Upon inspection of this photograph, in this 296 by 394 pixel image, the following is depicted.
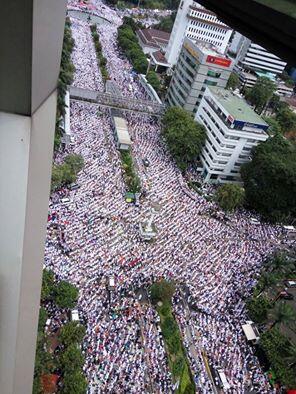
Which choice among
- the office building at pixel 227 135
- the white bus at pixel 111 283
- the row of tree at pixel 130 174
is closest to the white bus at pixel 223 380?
the white bus at pixel 111 283

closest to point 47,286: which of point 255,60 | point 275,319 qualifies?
point 275,319

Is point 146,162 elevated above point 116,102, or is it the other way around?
point 116,102

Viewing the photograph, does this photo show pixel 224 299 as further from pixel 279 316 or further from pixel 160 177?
pixel 160 177

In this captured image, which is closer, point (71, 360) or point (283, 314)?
point (71, 360)

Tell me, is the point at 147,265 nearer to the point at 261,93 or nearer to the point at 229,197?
the point at 229,197

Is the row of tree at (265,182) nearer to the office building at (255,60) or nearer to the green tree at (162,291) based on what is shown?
the green tree at (162,291)

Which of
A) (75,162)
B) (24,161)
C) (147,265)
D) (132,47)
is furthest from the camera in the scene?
(132,47)

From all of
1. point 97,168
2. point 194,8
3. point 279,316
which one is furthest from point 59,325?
point 194,8
